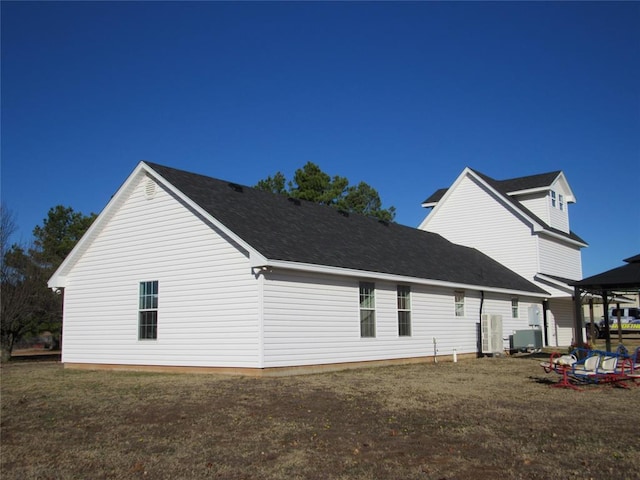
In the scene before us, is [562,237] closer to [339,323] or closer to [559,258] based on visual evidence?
[559,258]

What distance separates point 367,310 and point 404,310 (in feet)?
6.52

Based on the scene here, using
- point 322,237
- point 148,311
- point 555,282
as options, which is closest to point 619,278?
→ point 322,237

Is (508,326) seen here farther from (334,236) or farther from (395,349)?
(334,236)

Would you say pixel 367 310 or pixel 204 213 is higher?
pixel 204 213

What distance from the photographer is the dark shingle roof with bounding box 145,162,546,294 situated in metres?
16.0

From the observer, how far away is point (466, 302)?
2280 cm

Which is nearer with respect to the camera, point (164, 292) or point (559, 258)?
point (164, 292)

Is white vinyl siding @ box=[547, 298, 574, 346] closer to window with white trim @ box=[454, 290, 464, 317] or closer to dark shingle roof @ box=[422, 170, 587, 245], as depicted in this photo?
dark shingle roof @ box=[422, 170, 587, 245]

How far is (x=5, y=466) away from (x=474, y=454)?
535 cm

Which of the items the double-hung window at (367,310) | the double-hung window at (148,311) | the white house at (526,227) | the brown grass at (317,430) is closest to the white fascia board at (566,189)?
the white house at (526,227)

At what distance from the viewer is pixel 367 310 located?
1794 centimetres

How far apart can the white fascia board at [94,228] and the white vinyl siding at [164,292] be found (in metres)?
0.18

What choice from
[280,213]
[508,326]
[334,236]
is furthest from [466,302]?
[280,213]

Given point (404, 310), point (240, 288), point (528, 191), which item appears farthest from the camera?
point (528, 191)
